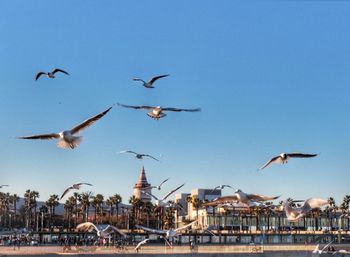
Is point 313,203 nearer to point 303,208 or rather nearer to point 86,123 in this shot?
point 303,208

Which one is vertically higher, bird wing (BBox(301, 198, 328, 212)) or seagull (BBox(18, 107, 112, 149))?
seagull (BBox(18, 107, 112, 149))

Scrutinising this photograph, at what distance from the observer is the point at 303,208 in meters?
25.2

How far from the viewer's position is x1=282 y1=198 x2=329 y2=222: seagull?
23.8 metres

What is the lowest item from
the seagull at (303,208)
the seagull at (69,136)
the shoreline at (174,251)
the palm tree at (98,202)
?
the shoreline at (174,251)

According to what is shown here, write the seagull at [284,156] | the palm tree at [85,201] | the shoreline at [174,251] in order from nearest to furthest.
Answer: the seagull at [284,156] → the shoreline at [174,251] → the palm tree at [85,201]

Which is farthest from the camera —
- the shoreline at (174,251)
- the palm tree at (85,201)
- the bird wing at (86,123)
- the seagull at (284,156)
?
the palm tree at (85,201)

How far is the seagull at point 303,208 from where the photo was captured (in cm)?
2383

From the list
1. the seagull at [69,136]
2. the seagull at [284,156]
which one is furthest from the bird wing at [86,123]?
the seagull at [284,156]

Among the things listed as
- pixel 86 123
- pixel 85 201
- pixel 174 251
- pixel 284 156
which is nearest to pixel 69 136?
pixel 86 123

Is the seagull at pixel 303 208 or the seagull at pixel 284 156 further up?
the seagull at pixel 284 156

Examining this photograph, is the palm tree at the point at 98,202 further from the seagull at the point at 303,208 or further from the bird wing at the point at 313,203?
the bird wing at the point at 313,203

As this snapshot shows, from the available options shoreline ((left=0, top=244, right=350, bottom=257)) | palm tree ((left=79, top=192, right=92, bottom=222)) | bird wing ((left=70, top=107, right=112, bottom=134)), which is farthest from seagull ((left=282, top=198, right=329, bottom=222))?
palm tree ((left=79, top=192, right=92, bottom=222))

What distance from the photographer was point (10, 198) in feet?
461

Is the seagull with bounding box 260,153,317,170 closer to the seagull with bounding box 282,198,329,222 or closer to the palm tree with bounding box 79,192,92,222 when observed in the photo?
Answer: the seagull with bounding box 282,198,329,222
